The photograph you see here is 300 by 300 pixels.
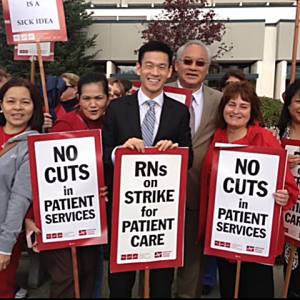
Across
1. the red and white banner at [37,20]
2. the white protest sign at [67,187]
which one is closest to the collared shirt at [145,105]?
the white protest sign at [67,187]

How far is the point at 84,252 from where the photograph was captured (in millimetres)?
2658

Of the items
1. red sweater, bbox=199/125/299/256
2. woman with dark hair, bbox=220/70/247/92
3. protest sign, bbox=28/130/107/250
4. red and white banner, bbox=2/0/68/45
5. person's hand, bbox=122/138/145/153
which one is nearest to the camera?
person's hand, bbox=122/138/145/153

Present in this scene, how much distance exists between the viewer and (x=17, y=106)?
253cm

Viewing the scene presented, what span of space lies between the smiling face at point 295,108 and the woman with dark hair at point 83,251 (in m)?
Result: 1.53

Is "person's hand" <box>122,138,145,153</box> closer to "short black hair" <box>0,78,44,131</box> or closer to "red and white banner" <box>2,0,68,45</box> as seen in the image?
"short black hair" <box>0,78,44,131</box>

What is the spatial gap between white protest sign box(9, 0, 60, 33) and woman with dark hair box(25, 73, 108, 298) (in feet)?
2.63

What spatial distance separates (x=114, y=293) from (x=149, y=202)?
798 mm

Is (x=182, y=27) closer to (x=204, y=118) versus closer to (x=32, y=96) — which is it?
(x=204, y=118)

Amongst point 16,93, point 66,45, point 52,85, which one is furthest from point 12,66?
point 16,93

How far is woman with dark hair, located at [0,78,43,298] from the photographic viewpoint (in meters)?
2.41

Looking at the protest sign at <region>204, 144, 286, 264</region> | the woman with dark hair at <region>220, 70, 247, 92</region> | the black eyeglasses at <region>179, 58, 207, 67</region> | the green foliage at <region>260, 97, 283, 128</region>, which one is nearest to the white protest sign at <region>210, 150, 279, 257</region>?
the protest sign at <region>204, 144, 286, 264</region>

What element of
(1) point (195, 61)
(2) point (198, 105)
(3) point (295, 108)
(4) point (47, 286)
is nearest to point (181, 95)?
(2) point (198, 105)

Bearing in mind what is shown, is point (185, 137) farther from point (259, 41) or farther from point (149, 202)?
point (259, 41)

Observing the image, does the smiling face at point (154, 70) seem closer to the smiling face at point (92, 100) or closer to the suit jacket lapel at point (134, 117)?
the suit jacket lapel at point (134, 117)
